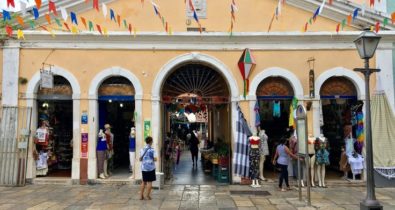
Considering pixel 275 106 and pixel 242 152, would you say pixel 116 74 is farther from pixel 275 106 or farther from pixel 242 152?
pixel 275 106

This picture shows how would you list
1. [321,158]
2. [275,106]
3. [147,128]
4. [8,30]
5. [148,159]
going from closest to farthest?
[148,159]
[8,30]
[321,158]
[147,128]
[275,106]

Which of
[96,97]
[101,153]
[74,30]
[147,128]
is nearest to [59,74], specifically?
[96,97]

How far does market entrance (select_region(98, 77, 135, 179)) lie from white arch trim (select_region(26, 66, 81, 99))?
71 cm

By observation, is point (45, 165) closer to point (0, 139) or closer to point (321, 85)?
point (0, 139)

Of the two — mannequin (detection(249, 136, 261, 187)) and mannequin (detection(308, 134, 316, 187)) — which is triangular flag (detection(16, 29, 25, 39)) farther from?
mannequin (detection(308, 134, 316, 187))

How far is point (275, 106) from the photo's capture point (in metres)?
13.1

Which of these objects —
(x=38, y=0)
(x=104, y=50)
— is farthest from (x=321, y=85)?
(x=38, y=0)

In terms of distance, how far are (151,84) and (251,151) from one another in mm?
3749

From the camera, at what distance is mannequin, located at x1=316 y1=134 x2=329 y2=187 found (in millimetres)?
12156

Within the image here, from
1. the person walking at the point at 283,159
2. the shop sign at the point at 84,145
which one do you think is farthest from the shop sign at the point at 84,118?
the person walking at the point at 283,159

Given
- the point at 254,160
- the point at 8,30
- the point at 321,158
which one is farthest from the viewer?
the point at 254,160

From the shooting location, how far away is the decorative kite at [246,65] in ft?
41.2

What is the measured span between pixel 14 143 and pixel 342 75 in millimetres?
10411

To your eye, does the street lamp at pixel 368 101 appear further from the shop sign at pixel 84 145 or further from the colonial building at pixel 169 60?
the shop sign at pixel 84 145
